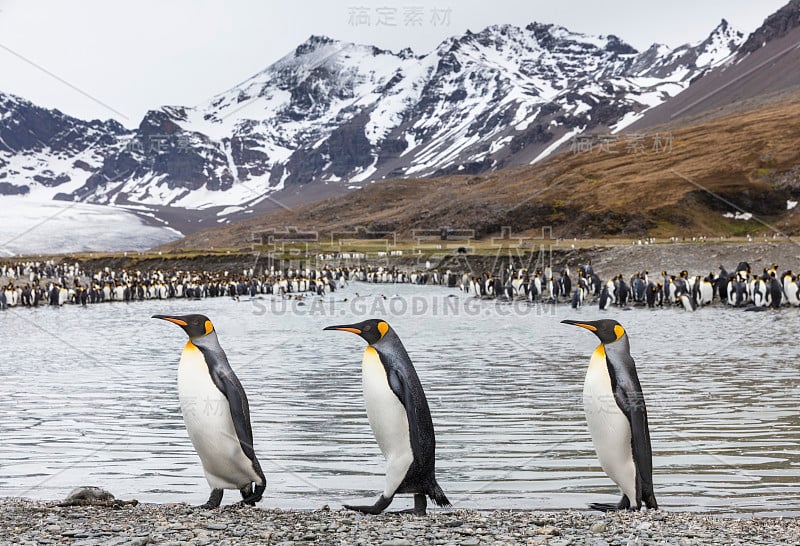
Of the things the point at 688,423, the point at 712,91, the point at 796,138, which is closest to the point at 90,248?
the point at 796,138

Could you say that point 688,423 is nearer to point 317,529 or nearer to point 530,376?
point 530,376

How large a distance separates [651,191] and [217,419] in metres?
69.0

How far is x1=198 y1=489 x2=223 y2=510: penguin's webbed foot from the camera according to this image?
5566 mm

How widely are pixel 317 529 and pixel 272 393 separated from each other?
21.6ft

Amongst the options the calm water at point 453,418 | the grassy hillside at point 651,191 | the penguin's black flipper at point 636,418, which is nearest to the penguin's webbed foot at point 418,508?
the calm water at point 453,418

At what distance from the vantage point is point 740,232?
5984 centimetres

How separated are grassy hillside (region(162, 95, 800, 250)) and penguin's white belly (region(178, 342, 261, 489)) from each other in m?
58.6

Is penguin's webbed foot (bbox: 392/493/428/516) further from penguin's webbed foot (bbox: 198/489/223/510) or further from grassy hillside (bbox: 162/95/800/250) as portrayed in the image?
grassy hillside (bbox: 162/95/800/250)

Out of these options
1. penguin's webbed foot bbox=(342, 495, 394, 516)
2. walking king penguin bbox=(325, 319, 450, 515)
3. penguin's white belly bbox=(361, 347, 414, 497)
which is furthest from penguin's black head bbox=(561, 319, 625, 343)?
penguin's webbed foot bbox=(342, 495, 394, 516)

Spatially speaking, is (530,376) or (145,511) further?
(530,376)

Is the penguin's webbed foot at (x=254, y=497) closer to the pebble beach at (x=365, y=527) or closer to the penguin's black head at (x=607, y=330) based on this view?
the pebble beach at (x=365, y=527)

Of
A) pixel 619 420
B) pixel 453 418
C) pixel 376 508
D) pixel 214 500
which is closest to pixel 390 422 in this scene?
pixel 376 508

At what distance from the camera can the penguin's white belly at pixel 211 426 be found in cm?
568

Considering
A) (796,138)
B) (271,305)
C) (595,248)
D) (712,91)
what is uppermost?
(712,91)
